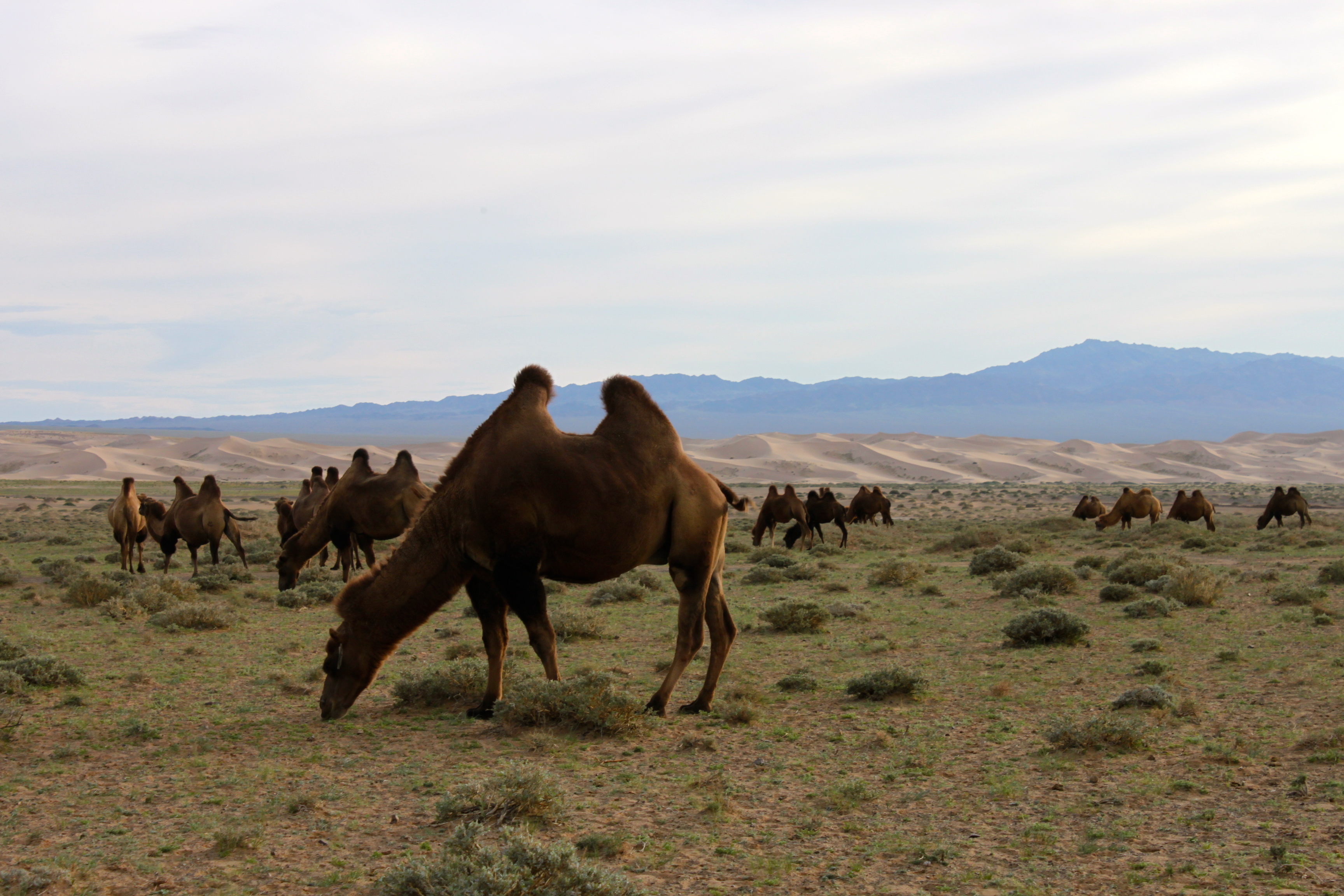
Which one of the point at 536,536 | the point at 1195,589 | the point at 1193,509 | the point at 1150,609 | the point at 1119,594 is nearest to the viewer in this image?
the point at 536,536

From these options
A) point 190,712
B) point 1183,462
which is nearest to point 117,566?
point 190,712

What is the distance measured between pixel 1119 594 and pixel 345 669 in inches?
511

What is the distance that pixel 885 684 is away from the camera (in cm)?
991

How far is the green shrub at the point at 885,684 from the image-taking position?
9906mm

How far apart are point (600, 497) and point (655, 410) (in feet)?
4.51

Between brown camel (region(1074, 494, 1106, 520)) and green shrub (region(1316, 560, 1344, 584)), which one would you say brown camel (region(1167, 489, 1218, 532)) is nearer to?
brown camel (region(1074, 494, 1106, 520))

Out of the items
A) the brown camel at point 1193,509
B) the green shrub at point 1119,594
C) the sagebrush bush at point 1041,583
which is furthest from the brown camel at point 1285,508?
the green shrub at point 1119,594

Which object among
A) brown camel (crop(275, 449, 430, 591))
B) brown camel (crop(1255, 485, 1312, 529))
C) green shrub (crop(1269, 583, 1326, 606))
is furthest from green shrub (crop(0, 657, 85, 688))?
brown camel (crop(1255, 485, 1312, 529))

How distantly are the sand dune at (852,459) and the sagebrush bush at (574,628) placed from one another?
85217 millimetres

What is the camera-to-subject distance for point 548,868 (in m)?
5.12

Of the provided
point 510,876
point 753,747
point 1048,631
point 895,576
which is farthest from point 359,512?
point 510,876

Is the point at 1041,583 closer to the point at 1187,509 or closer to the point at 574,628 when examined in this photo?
the point at 574,628

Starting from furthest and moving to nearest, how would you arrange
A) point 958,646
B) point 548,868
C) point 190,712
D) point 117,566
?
point 117,566 → point 958,646 → point 190,712 → point 548,868

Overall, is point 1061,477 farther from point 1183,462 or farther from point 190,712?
point 190,712
